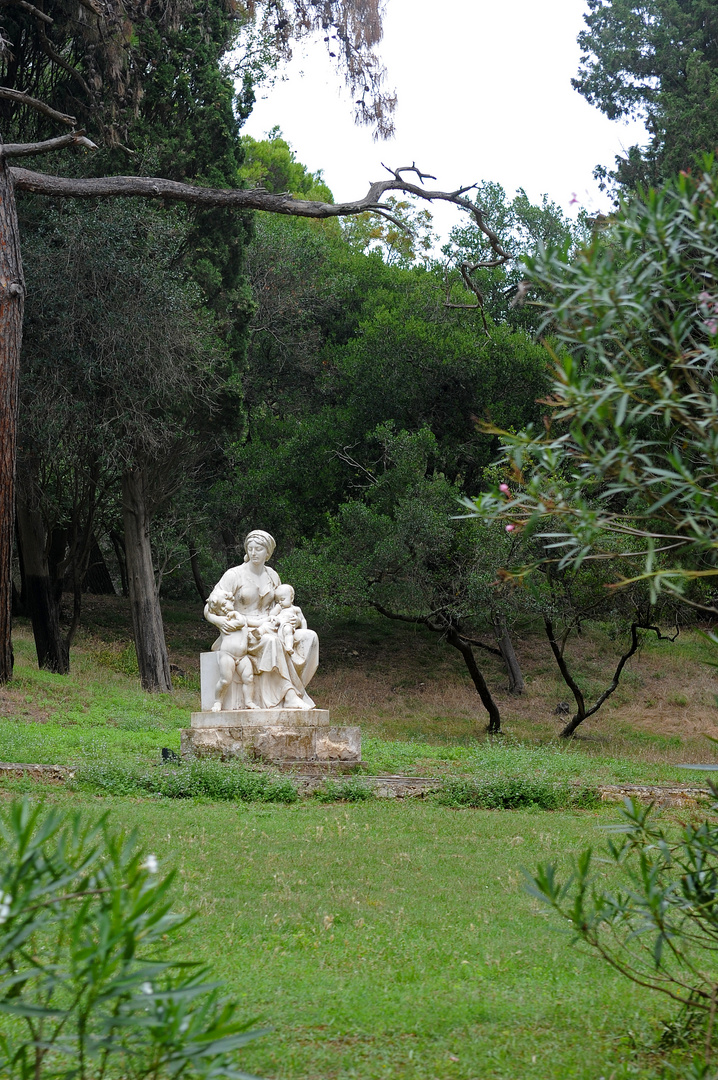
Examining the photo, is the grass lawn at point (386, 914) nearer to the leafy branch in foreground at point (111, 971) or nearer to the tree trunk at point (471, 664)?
the leafy branch in foreground at point (111, 971)

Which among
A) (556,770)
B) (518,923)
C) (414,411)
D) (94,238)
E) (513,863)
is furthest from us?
(414,411)

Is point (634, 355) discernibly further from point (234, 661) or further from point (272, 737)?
point (234, 661)

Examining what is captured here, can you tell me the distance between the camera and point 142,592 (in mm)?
17750

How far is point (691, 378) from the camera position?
9.86ft

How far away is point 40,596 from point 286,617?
8184 millimetres

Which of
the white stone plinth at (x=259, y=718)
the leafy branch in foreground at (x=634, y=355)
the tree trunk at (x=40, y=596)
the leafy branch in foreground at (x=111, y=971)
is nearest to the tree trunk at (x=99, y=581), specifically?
the tree trunk at (x=40, y=596)

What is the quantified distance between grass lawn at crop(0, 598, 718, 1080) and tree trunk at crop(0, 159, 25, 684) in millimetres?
1888

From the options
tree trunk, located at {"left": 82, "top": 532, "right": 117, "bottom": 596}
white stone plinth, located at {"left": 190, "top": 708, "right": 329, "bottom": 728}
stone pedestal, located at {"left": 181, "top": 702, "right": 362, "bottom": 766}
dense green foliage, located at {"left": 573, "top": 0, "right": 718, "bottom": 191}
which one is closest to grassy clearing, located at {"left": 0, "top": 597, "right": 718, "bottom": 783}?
stone pedestal, located at {"left": 181, "top": 702, "right": 362, "bottom": 766}

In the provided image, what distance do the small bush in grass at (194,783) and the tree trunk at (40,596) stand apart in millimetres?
8855

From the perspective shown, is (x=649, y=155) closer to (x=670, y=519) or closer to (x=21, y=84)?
(x=21, y=84)

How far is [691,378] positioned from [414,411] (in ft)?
64.2

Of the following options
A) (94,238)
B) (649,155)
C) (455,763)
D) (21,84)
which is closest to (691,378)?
(455,763)

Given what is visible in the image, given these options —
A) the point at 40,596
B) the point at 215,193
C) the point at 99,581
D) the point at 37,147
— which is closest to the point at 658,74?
the point at 215,193

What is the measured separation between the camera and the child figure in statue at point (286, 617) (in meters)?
10.4
